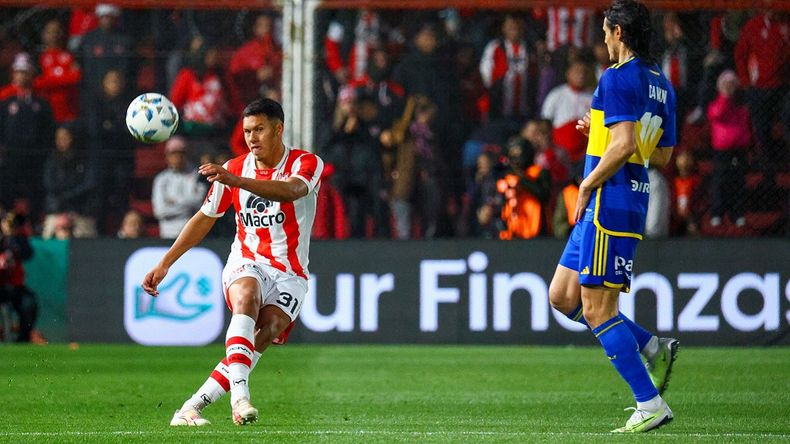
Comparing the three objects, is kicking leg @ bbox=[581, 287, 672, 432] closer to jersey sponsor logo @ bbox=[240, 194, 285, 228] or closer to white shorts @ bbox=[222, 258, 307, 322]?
white shorts @ bbox=[222, 258, 307, 322]

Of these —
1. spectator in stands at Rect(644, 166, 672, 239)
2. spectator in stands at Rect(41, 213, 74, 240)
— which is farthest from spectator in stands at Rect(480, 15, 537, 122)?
spectator in stands at Rect(41, 213, 74, 240)

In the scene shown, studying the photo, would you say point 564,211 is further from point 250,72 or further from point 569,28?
point 250,72

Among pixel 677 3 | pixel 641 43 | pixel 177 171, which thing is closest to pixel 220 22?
pixel 177 171

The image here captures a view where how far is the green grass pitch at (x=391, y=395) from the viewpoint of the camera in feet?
22.9

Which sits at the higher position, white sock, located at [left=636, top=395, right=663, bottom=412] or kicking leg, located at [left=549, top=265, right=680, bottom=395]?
kicking leg, located at [left=549, top=265, right=680, bottom=395]

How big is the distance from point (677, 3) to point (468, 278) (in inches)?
141

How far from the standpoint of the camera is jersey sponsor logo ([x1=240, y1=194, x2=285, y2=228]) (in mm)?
7648

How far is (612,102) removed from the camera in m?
6.84

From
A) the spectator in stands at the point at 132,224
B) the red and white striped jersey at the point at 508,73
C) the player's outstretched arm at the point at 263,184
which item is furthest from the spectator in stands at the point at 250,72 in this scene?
the player's outstretched arm at the point at 263,184

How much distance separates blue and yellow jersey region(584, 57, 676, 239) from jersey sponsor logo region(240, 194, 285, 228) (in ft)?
5.75

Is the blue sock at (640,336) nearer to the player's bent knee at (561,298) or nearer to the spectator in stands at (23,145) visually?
the player's bent knee at (561,298)

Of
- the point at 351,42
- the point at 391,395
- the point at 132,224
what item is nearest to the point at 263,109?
the point at 391,395

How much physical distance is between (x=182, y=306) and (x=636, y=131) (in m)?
8.14

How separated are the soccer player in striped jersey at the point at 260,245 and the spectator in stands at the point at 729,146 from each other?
7.61m
